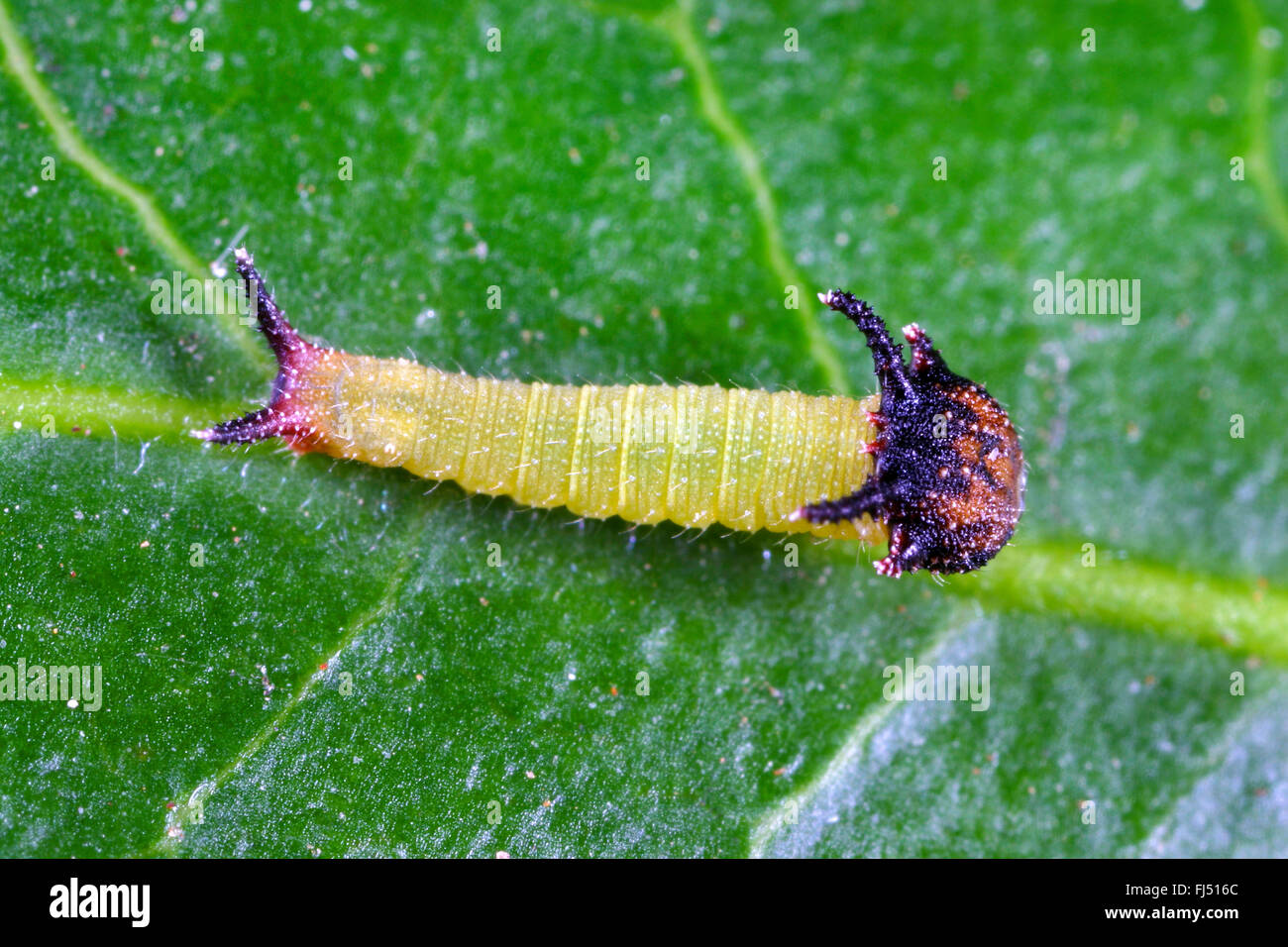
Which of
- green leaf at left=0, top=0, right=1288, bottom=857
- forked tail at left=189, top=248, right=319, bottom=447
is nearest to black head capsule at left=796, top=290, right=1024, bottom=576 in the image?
green leaf at left=0, top=0, right=1288, bottom=857

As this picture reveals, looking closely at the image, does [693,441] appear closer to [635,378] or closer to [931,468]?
[635,378]

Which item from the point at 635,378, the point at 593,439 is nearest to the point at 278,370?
the point at 593,439

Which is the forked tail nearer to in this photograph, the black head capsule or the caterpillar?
the caterpillar

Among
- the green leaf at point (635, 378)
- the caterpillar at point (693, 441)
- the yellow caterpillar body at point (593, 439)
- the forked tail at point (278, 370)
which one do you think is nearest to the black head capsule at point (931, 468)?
the caterpillar at point (693, 441)

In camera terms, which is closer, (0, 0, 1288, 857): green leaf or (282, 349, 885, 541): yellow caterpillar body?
(0, 0, 1288, 857): green leaf

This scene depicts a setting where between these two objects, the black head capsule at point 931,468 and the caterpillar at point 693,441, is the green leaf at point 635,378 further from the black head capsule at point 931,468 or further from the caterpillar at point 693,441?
the black head capsule at point 931,468
